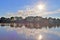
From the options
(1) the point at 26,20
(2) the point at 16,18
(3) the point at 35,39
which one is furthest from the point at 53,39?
(2) the point at 16,18

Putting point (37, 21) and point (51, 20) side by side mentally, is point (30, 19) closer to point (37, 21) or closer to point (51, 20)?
point (37, 21)

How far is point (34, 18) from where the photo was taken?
164ft

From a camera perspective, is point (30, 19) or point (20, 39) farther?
point (30, 19)

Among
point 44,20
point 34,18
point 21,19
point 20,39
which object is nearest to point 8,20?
point 21,19

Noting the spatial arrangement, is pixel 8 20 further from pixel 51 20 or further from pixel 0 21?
pixel 51 20

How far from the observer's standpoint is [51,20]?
155ft

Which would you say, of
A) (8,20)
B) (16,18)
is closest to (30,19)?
(16,18)

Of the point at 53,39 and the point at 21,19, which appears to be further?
the point at 21,19

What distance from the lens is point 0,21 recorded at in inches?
2087

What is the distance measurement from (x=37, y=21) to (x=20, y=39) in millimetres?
33018

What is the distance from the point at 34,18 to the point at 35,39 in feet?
116

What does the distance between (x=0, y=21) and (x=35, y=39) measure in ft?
133

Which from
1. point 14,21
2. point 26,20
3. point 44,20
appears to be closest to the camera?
point 44,20

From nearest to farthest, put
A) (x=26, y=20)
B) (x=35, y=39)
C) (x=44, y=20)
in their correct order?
1. (x=35, y=39)
2. (x=44, y=20)
3. (x=26, y=20)
